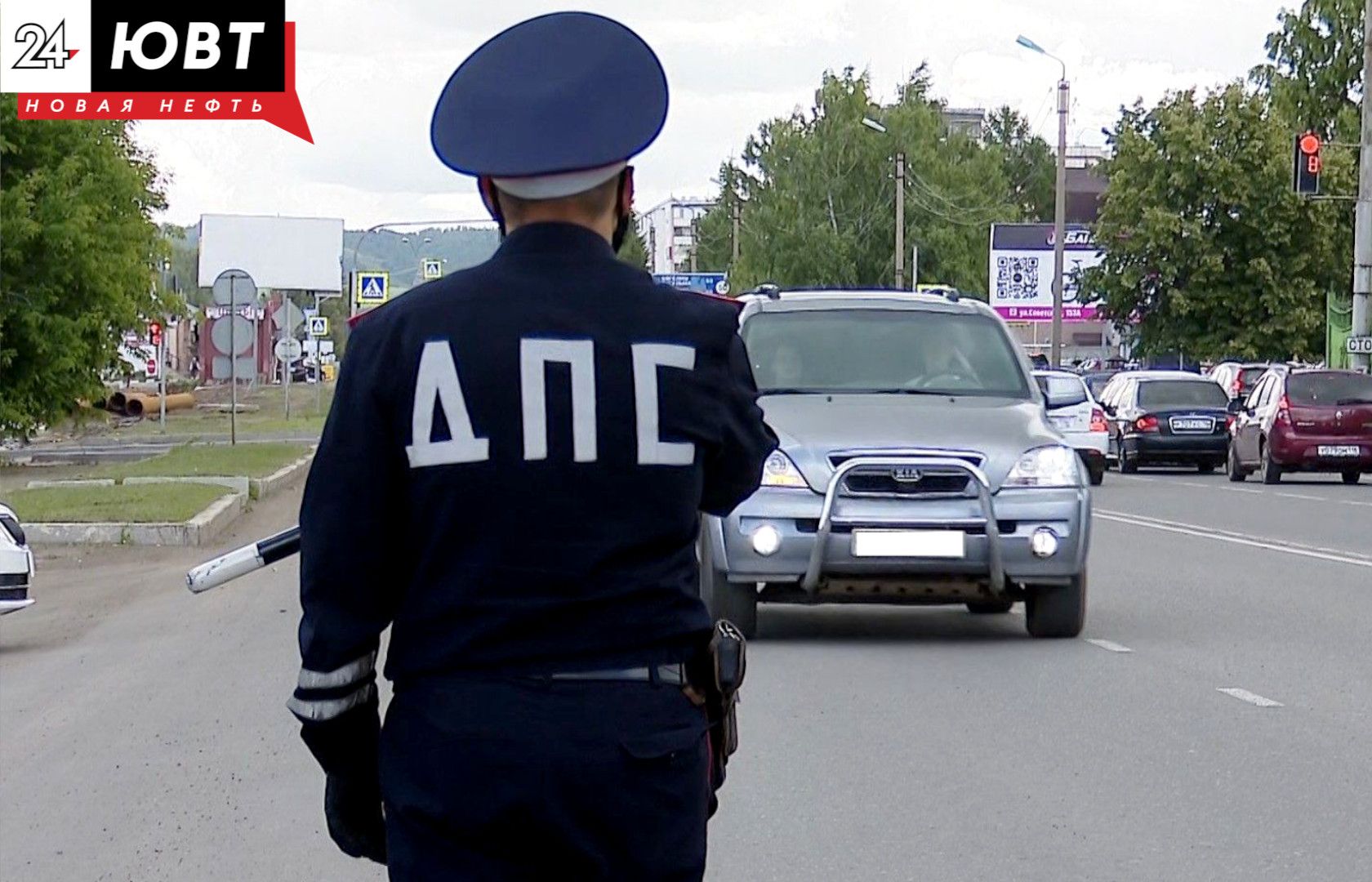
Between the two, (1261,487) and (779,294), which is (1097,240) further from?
(779,294)

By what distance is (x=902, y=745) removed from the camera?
28.0 feet

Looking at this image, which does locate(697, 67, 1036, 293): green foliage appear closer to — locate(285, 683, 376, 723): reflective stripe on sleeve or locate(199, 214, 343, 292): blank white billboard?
locate(199, 214, 343, 292): blank white billboard

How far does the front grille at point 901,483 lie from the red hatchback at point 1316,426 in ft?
71.5

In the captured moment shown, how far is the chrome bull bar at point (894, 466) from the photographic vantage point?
1092 centimetres

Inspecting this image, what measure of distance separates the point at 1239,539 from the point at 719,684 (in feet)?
54.8

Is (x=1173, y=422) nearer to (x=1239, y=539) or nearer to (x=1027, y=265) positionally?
(x=1239, y=539)

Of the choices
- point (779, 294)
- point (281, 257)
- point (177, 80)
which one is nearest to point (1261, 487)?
point (177, 80)

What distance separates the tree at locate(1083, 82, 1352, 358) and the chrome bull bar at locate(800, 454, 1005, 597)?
49054mm

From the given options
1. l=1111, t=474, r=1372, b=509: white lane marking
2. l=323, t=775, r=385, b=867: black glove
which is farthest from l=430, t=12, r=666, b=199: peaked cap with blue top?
l=1111, t=474, r=1372, b=509: white lane marking

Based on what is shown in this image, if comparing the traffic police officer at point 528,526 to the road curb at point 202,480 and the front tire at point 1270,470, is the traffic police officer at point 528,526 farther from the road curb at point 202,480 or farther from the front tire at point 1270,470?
the front tire at point 1270,470

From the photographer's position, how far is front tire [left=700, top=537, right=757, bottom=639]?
443 inches

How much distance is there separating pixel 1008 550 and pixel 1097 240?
51922 millimetres

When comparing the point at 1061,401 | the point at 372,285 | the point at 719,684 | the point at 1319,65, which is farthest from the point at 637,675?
the point at 1319,65

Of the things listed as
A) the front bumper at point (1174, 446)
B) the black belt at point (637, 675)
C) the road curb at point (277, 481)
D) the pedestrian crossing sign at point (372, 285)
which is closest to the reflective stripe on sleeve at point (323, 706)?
the black belt at point (637, 675)
